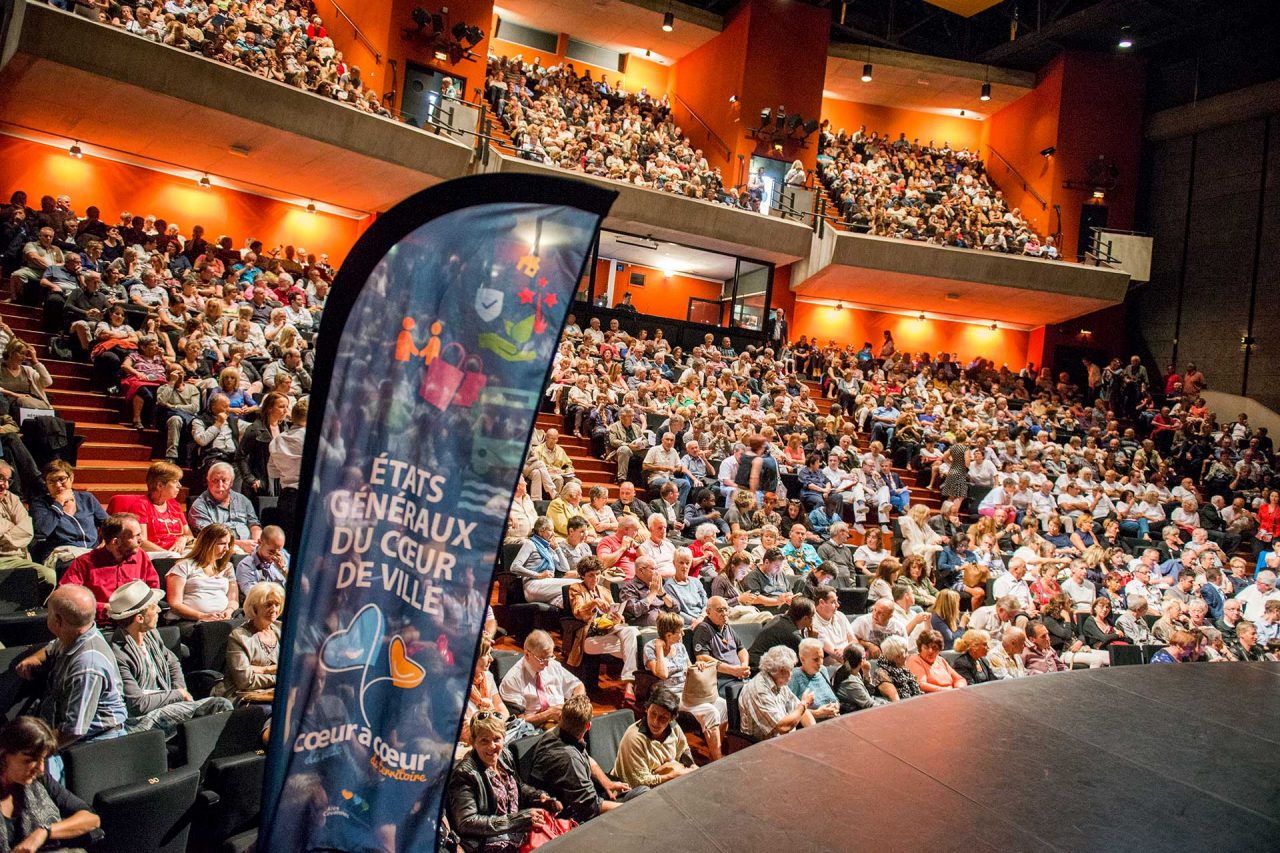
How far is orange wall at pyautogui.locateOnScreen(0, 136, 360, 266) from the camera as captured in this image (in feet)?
43.9

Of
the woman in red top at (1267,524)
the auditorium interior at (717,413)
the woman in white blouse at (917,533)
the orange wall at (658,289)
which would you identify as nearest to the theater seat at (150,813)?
the auditorium interior at (717,413)

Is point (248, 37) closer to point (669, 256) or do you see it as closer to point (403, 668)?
point (669, 256)

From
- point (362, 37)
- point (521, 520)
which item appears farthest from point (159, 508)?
point (362, 37)

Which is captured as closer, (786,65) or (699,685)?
(699,685)

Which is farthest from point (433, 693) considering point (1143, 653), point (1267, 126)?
point (1267, 126)

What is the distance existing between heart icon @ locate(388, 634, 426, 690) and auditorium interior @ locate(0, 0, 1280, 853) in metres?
0.02

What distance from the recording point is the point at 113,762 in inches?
121

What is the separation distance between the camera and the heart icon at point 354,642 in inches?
59.2

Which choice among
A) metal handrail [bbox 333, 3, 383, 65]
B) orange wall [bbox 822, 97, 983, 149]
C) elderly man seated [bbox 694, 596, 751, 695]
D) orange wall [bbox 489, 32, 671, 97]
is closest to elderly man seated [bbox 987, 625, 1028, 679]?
elderly man seated [bbox 694, 596, 751, 695]

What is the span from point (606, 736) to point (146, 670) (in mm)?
2065

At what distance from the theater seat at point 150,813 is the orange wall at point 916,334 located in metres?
18.0

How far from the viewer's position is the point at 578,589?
547 cm

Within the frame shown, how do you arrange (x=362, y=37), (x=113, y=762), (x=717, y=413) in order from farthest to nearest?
(x=362, y=37), (x=717, y=413), (x=113, y=762)

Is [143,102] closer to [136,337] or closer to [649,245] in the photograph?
[136,337]
